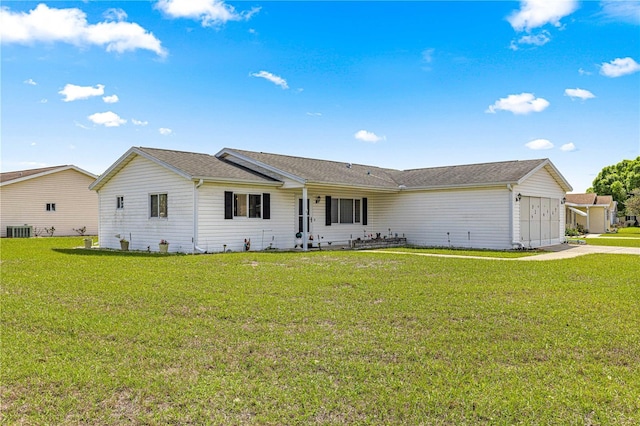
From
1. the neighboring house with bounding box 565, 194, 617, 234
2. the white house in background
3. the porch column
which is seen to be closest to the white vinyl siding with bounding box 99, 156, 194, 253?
the white house in background

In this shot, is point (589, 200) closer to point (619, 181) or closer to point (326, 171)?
point (326, 171)

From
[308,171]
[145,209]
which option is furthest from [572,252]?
[145,209]

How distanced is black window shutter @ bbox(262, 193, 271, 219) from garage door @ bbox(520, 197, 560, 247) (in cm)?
1034

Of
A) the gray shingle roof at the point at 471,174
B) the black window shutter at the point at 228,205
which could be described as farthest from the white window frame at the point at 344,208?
the black window shutter at the point at 228,205

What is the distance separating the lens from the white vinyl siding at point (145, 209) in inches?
656

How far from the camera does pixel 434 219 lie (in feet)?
67.3

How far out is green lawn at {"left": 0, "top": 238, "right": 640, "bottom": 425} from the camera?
3.70m

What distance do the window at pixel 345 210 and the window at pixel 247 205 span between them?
402cm

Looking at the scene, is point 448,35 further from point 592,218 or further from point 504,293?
point 592,218

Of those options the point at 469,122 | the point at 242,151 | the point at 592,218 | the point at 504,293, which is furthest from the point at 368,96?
the point at 592,218

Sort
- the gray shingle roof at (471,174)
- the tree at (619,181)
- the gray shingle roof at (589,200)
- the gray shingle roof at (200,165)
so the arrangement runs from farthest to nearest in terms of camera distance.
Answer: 1. the tree at (619,181)
2. the gray shingle roof at (589,200)
3. the gray shingle roof at (471,174)
4. the gray shingle roof at (200,165)

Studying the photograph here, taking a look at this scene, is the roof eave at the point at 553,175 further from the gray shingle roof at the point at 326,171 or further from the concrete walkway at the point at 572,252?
the gray shingle roof at the point at 326,171

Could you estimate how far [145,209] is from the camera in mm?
18453

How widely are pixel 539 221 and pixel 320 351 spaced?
60.1 feet
